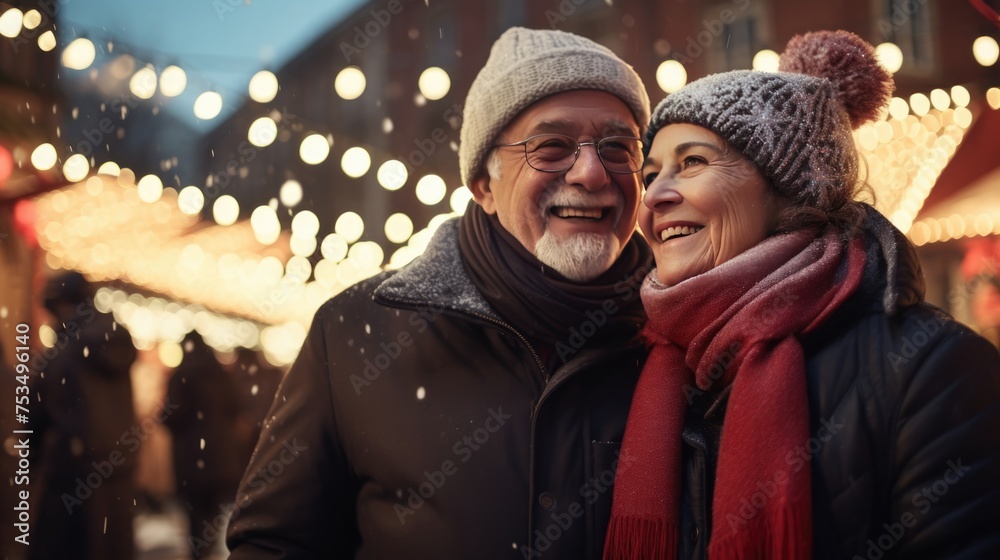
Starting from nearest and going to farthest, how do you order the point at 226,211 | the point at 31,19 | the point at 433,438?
the point at 433,438 → the point at 31,19 → the point at 226,211

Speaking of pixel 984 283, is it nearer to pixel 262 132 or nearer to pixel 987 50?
pixel 987 50

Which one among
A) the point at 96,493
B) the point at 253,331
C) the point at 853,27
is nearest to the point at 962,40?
the point at 853,27

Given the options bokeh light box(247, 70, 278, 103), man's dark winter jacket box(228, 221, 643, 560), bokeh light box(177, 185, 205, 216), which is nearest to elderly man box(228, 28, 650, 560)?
man's dark winter jacket box(228, 221, 643, 560)

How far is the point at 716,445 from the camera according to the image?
6.76 ft

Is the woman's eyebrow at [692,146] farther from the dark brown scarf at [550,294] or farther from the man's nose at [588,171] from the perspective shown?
the dark brown scarf at [550,294]

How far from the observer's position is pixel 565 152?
265 centimetres

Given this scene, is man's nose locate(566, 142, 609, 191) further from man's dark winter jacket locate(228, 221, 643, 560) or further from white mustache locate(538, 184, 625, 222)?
man's dark winter jacket locate(228, 221, 643, 560)

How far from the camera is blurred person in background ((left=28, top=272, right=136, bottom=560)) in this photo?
4734 millimetres

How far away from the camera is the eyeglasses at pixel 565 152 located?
2.63 m

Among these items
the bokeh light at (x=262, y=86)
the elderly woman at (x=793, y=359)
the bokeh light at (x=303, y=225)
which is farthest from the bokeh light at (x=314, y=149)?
the elderly woman at (x=793, y=359)

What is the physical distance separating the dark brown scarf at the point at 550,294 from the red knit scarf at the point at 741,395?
22 cm

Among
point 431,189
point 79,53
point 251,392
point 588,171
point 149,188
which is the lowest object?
point 251,392

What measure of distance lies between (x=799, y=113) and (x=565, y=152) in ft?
2.50

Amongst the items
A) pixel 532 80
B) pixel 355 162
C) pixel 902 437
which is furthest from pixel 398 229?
pixel 902 437
